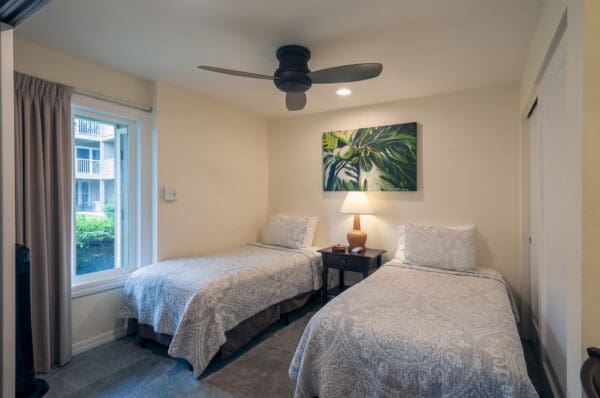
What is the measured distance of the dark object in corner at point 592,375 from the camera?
81 centimetres

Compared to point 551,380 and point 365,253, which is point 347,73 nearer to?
point 365,253

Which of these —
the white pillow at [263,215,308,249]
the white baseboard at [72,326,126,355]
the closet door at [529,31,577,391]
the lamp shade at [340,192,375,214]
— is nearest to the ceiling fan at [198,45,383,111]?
the closet door at [529,31,577,391]

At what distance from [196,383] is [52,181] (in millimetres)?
1814

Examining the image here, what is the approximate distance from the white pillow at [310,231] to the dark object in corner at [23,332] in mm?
2568

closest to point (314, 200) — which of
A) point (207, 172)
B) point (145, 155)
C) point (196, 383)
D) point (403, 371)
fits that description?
point (207, 172)

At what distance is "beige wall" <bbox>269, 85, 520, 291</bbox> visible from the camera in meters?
2.92

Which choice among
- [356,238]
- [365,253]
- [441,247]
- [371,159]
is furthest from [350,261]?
[371,159]

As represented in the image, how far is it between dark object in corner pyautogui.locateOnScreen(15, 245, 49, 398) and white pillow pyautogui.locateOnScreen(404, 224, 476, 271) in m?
2.95

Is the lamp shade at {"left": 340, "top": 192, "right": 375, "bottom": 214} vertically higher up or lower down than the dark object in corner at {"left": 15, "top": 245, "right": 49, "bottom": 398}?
higher up

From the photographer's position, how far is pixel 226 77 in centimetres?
285

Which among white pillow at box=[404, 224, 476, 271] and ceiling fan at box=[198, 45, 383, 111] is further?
white pillow at box=[404, 224, 476, 271]

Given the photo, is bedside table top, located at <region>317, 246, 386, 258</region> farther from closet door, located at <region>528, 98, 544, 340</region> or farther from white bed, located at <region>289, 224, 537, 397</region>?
closet door, located at <region>528, 98, 544, 340</region>

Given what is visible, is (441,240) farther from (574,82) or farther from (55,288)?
(55,288)

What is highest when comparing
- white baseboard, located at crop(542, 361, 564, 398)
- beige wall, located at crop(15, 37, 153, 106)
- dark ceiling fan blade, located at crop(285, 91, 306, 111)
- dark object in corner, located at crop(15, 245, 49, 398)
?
beige wall, located at crop(15, 37, 153, 106)
